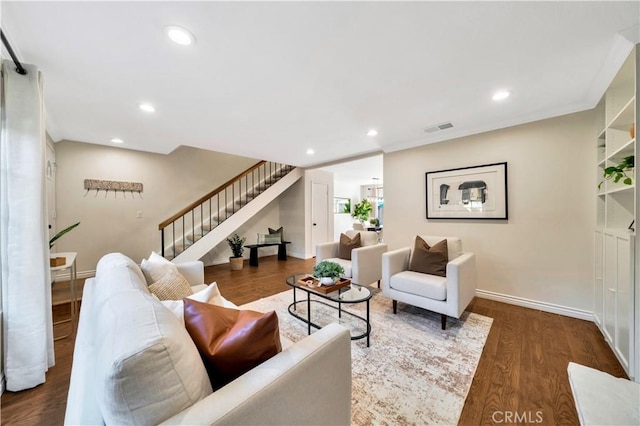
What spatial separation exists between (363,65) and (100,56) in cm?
193

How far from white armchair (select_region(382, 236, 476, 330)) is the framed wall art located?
2.23 feet

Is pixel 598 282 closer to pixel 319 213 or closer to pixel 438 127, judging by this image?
pixel 438 127

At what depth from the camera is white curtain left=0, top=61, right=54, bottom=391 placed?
1.60m

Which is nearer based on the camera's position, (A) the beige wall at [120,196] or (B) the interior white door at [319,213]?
(A) the beige wall at [120,196]

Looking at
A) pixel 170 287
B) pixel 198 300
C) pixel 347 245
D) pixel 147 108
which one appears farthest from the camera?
pixel 347 245

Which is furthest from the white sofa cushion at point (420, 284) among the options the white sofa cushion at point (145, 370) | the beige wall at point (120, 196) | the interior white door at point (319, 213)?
the beige wall at point (120, 196)

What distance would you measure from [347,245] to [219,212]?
3335 mm

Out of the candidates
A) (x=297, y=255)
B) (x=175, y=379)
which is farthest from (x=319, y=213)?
(x=175, y=379)

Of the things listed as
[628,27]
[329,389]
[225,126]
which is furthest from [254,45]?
[628,27]

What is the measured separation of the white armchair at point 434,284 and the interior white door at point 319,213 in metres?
3.39

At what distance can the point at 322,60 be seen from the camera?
1.81 meters

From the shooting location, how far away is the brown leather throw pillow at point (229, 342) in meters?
0.86

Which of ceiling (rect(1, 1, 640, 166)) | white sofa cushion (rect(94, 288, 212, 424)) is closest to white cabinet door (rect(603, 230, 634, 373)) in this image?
ceiling (rect(1, 1, 640, 166))

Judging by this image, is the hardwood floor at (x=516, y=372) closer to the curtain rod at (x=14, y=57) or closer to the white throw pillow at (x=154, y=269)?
the white throw pillow at (x=154, y=269)
